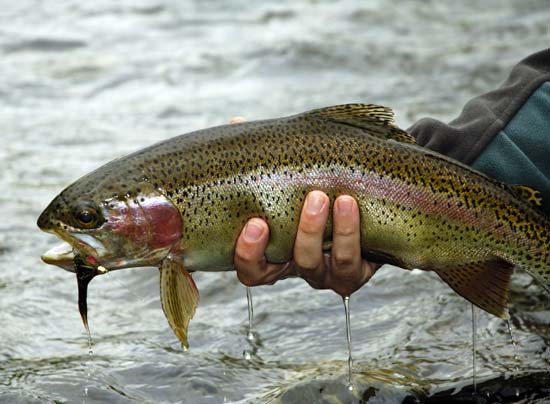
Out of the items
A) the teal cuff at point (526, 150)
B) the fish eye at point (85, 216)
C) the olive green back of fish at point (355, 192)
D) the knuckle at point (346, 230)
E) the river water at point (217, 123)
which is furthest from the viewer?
the river water at point (217, 123)

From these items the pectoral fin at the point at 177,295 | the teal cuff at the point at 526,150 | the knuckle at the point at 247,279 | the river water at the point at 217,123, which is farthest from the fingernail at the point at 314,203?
the teal cuff at the point at 526,150

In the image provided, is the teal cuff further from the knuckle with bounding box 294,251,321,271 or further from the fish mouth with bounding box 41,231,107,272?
the fish mouth with bounding box 41,231,107,272

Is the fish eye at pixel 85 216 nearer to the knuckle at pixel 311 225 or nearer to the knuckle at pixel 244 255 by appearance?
the knuckle at pixel 244 255

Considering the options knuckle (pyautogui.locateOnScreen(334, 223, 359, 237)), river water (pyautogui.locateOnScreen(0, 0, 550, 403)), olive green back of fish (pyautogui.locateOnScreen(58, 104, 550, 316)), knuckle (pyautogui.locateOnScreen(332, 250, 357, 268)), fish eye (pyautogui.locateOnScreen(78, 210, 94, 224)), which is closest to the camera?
fish eye (pyautogui.locateOnScreen(78, 210, 94, 224))

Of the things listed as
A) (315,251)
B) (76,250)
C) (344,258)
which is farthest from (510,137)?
(76,250)

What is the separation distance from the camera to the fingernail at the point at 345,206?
3.54m

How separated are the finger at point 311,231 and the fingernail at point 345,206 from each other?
5 cm

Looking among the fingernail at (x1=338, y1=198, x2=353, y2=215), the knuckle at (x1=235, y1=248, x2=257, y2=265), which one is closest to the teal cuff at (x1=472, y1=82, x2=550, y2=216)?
the fingernail at (x1=338, y1=198, x2=353, y2=215)

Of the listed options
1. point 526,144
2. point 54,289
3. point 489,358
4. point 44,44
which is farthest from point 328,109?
point 44,44

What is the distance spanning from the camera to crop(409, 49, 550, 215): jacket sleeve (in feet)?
14.3

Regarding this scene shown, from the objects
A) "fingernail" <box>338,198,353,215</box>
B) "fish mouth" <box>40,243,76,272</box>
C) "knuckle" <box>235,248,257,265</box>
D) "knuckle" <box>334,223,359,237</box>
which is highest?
"fingernail" <box>338,198,353,215</box>

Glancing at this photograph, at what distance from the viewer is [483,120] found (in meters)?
4.46

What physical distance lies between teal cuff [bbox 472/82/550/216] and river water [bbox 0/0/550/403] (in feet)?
2.85

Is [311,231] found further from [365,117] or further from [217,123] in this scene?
[217,123]
